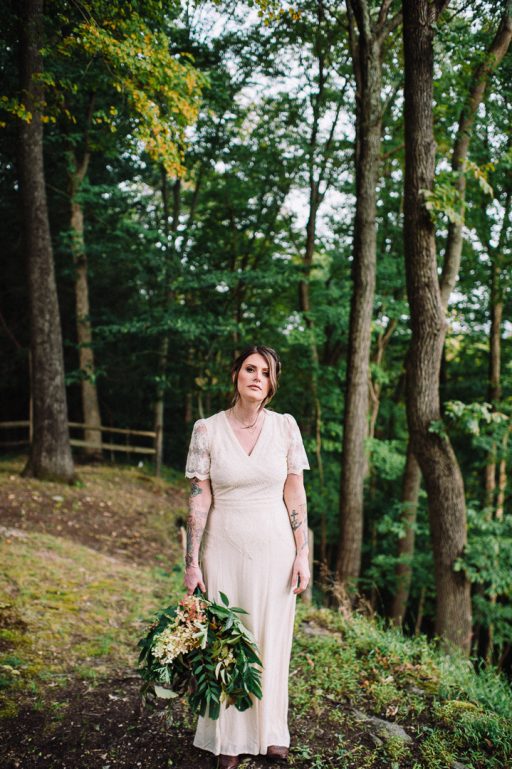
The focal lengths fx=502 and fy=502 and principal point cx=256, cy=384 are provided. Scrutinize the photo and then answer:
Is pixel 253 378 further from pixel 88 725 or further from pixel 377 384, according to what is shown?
pixel 377 384

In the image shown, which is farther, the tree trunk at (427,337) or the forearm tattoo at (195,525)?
the tree trunk at (427,337)

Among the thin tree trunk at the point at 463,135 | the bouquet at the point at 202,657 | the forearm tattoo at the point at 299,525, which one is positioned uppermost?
the thin tree trunk at the point at 463,135

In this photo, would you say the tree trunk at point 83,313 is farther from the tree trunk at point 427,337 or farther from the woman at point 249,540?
the woman at point 249,540

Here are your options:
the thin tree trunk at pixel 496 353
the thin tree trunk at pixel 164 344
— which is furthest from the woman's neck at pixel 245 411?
the thin tree trunk at pixel 164 344

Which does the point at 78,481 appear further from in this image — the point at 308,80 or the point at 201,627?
the point at 308,80

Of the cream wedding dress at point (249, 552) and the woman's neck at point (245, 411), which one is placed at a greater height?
the woman's neck at point (245, 411)

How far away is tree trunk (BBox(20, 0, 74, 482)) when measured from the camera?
7688mm

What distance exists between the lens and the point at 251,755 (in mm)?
2660

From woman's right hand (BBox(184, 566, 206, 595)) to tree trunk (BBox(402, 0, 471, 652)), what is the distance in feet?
10.7

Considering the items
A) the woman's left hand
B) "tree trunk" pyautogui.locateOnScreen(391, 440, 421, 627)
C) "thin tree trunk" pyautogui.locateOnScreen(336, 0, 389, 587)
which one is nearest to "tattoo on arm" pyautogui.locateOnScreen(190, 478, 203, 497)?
the woman's left hand

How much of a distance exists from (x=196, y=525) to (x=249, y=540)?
28cm

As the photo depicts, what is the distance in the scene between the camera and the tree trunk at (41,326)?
769 centimetres

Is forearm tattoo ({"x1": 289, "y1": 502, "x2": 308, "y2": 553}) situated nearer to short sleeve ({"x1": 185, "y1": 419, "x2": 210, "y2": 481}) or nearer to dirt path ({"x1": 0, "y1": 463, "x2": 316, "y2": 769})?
short sleeve ({"x1": 185, "y1": 419, "x2": 210, "y2": 481})

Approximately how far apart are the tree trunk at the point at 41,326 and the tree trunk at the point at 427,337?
557 centimetres
